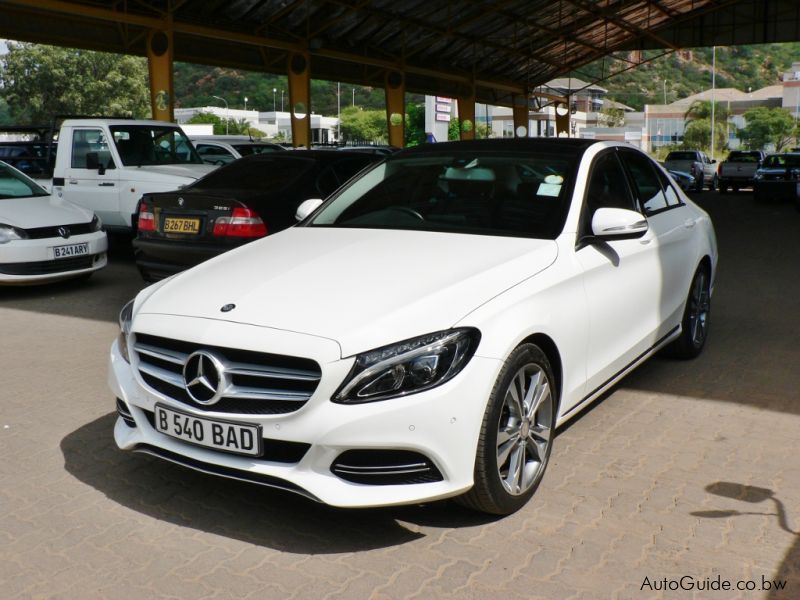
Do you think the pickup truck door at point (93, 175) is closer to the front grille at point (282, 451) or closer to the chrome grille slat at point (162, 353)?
the chrome grille slat at point (162, 353)

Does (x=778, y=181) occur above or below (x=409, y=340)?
above

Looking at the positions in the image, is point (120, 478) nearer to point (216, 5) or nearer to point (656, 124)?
point (216, 5)

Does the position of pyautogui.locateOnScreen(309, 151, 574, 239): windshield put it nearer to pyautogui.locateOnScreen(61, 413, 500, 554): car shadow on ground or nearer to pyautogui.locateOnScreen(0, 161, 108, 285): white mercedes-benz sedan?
pyautogui.locateOnScreen(61, 413, 500, 554): car shadow on ground

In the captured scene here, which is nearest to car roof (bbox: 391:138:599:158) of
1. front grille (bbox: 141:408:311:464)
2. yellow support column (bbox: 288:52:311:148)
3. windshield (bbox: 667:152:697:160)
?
front grille (bbox: 141:408:311:464)

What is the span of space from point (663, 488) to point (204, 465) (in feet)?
6.79

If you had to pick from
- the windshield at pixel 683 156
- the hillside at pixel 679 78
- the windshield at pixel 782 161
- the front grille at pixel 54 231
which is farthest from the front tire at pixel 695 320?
the hillside at pixel 679 78

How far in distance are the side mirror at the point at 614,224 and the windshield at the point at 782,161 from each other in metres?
25.2

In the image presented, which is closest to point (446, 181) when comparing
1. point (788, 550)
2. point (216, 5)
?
point (788, 550)

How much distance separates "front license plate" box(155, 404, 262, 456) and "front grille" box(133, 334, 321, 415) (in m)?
0.05

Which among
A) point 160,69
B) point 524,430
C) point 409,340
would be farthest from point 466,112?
point 409,340

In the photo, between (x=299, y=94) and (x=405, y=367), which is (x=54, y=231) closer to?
(x=405, y=367)

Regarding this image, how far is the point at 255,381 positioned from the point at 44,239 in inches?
264

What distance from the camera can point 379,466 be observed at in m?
3.29

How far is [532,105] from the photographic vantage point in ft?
153
